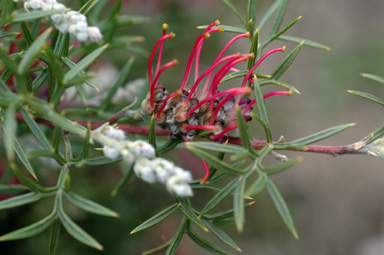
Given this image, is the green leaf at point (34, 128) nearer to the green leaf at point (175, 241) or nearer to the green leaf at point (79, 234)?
the green leaf at point (79, 234)

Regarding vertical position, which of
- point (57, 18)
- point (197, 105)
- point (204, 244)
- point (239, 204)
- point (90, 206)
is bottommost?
point (204, 244)

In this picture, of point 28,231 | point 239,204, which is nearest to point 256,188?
point 239,204

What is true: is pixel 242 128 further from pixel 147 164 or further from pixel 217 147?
pixel 147 164

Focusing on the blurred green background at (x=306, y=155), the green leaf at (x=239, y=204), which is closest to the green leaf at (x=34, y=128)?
the green leaf at (x=239, y=204)

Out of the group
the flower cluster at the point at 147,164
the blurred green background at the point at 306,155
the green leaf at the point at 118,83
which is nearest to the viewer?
the flower cluster at the point at 147,164

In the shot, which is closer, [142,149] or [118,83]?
[142,149]

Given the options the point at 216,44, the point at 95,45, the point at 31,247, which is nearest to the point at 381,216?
the point at 216,44

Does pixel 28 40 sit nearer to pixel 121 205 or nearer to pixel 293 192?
pixel 121 205
